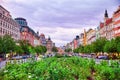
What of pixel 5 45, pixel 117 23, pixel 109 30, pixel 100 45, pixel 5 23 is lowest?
pixel 5 45

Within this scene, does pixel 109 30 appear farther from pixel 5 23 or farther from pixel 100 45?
pixel 5 23

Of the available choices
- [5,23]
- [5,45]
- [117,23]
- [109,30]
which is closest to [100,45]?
[117,23]

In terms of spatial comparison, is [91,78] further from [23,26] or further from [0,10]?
[23,26]

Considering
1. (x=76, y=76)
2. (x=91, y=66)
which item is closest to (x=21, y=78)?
(x=76, y=76)

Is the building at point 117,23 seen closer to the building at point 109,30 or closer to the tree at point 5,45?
the building at point 109,30

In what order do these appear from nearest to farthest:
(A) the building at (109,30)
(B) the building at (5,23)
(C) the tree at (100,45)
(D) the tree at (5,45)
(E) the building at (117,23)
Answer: (D) the tree at (5,45) < (C) the tree at (100,45) < (B) the building at (5,23) < (E) the building at (117,23) < (A) the building at (109,30)

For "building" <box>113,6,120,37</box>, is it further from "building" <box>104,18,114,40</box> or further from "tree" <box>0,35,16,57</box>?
"tree" <box>0,35,16,57</box>

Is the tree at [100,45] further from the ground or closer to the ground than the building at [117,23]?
closer to the ground

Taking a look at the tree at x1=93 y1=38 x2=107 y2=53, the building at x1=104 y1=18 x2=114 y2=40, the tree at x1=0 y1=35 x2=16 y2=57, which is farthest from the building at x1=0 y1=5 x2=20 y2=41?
the building at x1=104 y1=18 x2=114 y2=40

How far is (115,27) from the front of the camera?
109 metres

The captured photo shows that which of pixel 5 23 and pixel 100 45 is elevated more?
pixel 5 23

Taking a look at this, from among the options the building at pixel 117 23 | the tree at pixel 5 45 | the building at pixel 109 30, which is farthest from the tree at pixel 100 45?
Answer: the tree at pixel 5 45

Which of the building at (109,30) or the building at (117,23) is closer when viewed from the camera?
the building at (117,23)

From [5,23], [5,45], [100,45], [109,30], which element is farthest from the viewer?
[109,30]
